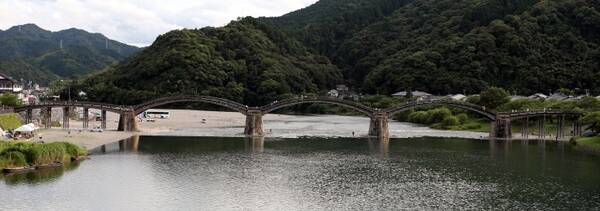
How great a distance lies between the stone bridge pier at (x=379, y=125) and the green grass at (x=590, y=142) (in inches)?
996

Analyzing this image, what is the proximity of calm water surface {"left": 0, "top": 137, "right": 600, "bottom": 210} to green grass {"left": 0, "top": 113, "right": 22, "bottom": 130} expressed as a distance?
14.0m

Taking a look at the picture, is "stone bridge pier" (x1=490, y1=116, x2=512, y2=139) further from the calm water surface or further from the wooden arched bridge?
the calm water surface

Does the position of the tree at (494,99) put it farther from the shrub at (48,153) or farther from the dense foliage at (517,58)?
the shrub at (48,153)

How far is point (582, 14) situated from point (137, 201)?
534ft

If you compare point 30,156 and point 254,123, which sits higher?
point 254,123

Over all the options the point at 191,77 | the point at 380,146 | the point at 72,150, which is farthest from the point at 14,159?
the point at 191,77

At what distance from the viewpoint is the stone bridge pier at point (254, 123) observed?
9424 cm

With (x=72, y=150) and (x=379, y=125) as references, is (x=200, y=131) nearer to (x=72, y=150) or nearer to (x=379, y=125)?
(x=379, y=125)

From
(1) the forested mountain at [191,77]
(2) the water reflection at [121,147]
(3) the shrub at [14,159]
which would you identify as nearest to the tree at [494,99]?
(2) the water reflection at [121,147]

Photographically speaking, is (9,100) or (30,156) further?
(9,100)

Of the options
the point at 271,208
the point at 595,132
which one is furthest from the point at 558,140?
the point at 271,208

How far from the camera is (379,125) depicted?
94688 mm

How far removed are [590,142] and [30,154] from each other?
63.3 m

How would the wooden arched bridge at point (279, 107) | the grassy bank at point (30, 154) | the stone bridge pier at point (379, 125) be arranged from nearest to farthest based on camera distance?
the grassy bank at point (30, 154), the stone bridge pier at point (379, 125), the wooden arched bridge at point (279, 107)
